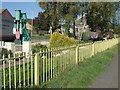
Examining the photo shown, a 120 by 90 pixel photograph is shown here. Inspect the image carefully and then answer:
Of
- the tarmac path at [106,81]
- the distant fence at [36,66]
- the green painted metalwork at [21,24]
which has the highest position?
the green painted metalwork at [21,24]

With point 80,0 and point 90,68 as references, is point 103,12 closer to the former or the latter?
point 80,0

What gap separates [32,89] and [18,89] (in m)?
0.44

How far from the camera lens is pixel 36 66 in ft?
25.1

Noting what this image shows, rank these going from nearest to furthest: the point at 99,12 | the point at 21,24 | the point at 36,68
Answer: the point at 36,68 → the point at 21,24 → the point at 99,12

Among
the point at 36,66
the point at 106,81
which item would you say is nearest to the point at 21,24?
A: the point at 106,81

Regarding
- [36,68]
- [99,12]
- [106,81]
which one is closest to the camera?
[36,68]

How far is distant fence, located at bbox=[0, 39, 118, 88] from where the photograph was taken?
675cm

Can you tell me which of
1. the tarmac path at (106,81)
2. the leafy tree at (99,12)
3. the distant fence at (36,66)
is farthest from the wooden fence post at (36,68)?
the leafy tree at (99,12)

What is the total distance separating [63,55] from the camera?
422 inches

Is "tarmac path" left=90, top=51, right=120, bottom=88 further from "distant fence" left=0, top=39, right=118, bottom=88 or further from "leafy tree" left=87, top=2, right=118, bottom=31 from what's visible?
"leafy tree" left=87, top=2, right=118, bottom=31

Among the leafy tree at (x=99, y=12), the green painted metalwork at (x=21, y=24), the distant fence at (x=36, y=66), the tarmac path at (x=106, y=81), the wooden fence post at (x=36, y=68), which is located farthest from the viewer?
the leafy tree at (x=99, y=12)

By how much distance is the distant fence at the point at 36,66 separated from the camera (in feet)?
22.1

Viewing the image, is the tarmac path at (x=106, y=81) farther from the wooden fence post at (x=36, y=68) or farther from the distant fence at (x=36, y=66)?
the wooden fence post at (x=36, y=68)

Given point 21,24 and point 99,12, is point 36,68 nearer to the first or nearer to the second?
point 21,24
